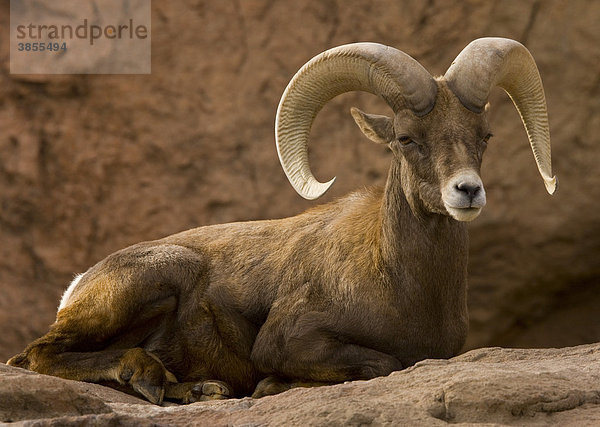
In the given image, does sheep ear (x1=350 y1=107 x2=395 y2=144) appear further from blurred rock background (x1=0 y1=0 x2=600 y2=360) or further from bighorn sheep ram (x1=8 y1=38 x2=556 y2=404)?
blurred rock background (x1=0 y1=0 x2=600 y2=360)

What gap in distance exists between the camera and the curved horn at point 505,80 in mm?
7625

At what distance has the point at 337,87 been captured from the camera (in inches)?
318

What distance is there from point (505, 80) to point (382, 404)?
406 centimetres

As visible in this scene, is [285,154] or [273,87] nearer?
[285,154]

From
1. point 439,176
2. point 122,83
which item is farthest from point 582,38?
point 122,83

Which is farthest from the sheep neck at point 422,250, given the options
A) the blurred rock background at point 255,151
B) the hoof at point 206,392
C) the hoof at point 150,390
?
the blurred rock background at point 255,151

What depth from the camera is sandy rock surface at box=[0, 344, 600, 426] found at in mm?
4730

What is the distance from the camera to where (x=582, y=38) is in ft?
34.6

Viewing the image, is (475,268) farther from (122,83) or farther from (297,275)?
(122,83)

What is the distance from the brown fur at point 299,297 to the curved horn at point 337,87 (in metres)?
0.16

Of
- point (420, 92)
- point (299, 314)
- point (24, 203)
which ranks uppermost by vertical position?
point (420, 92)

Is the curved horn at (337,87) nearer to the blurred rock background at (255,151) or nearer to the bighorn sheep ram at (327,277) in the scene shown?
the bighorn sheep ram at (327,277)

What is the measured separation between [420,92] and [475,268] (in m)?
3.79

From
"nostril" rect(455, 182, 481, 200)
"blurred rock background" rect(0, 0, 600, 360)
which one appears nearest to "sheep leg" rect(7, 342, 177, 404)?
"nostril" rect(455, 182, 481, 200)
